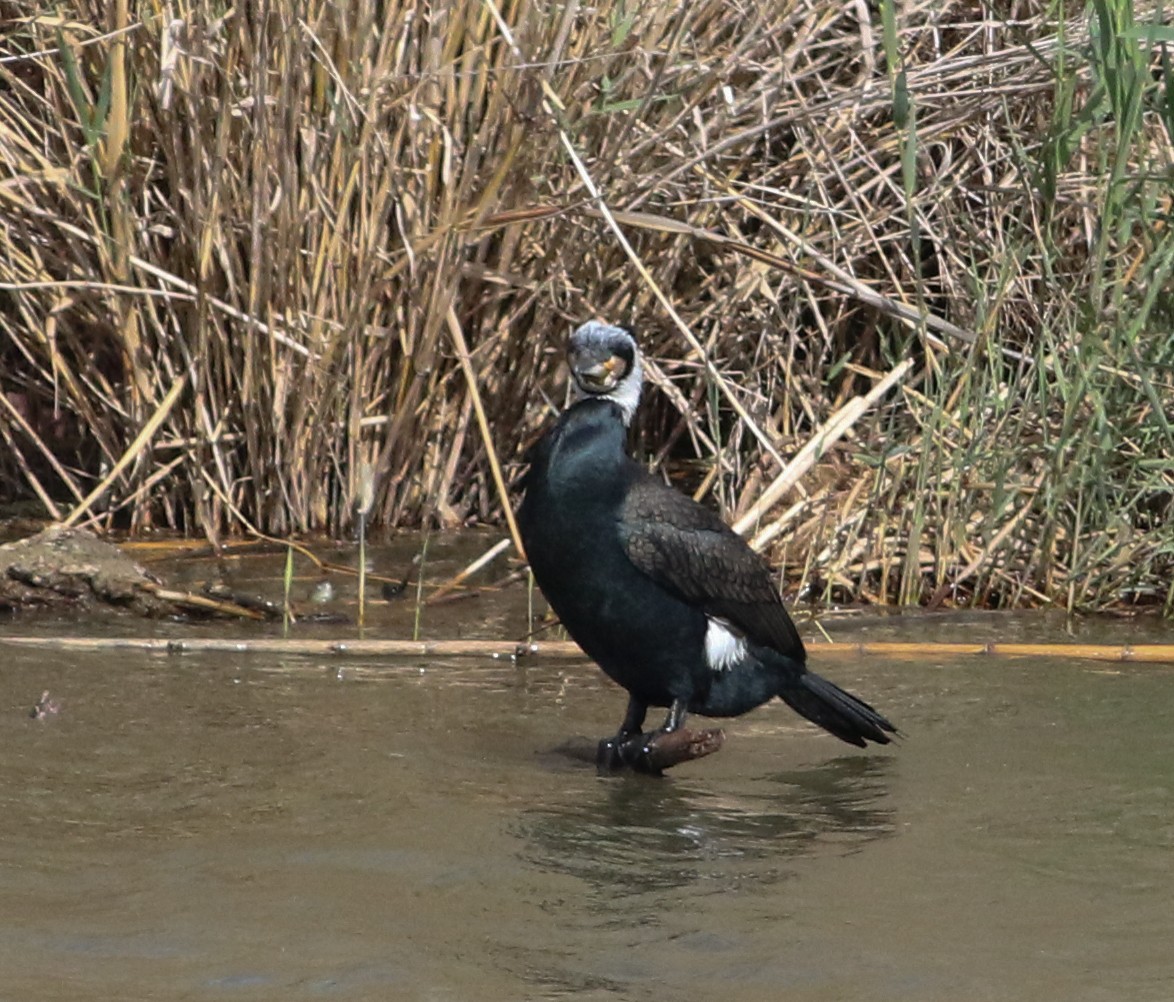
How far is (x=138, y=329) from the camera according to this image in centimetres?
532

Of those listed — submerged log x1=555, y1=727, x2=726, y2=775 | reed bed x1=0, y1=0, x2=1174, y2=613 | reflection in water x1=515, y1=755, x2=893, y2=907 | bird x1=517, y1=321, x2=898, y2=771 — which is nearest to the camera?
reflection in water x1=515, y1=755, x2=893, y2=907

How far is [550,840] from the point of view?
3328 mm

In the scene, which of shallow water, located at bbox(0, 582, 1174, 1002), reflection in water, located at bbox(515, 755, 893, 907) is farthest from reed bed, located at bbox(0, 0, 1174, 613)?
reflection in water, located at bbox(515, 755, 893, 907)

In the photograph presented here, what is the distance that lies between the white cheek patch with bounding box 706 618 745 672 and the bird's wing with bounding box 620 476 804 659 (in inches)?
0.8

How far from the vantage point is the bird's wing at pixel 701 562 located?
395 centimetres

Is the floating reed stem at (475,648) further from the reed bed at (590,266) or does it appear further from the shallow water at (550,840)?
the reed bed at (590,266)

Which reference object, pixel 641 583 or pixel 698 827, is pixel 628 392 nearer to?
pixel 641 583

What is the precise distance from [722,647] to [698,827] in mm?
659

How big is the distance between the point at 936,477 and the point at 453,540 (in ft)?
4.34

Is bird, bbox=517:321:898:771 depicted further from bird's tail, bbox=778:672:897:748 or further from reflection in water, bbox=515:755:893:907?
reflection in water, bbox=515:755:893:907

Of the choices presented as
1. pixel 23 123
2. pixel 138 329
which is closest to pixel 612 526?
pixel 138 329

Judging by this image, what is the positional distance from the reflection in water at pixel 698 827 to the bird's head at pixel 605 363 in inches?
30.0

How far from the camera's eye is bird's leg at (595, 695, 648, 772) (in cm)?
385

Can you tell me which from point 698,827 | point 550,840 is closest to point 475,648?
point 698,827
